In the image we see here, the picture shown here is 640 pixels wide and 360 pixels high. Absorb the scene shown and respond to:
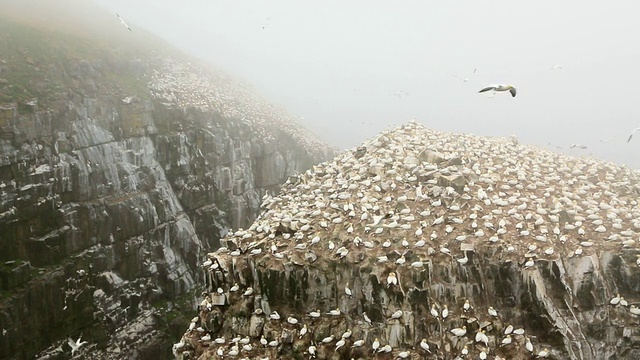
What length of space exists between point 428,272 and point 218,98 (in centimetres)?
4061

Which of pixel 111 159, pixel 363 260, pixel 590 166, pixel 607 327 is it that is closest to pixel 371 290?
pixel 363 260

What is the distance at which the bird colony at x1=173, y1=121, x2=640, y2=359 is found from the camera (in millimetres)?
14703

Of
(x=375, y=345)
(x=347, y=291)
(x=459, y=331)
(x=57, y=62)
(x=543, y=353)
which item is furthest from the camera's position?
(x=57, y=62)

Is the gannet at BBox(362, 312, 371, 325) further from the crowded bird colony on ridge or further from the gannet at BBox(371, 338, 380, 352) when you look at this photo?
the crowded bird colony on ridge

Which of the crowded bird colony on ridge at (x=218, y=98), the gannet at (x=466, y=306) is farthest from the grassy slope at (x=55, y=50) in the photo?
the gannet at (x=466, y=306)

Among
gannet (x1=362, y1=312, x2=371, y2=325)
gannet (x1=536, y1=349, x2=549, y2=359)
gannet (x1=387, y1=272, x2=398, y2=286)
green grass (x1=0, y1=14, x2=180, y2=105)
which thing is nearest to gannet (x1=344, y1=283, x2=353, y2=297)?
gannet (x1=362, y1=312, x2=371, y2=325)

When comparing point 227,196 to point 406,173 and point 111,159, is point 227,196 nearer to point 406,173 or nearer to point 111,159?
point 111,159

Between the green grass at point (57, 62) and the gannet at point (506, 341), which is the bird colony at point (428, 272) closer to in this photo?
the gannet at point (506, 341)

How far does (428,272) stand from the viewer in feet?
50.4

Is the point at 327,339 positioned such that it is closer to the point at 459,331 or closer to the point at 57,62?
the point at 459,331

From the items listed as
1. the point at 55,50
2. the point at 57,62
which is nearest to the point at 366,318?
the point at 57,62

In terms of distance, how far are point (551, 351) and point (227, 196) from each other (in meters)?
34.4

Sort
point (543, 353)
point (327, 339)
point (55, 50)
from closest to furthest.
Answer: point (543, 353), point (327, 339), point (55, 50)

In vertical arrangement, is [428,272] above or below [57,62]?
below
